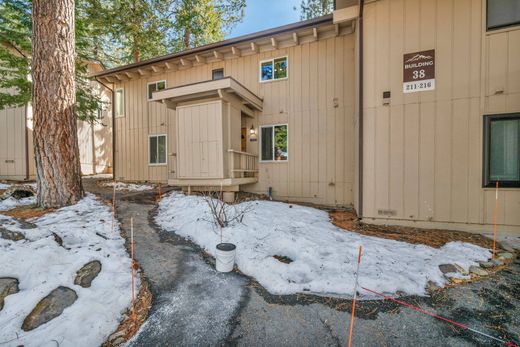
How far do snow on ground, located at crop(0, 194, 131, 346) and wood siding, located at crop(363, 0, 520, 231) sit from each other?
4.95 meters

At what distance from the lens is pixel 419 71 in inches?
192

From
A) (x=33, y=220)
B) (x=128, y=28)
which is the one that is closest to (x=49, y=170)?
(x=33, y=220)

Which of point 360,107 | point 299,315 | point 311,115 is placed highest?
point 311,115

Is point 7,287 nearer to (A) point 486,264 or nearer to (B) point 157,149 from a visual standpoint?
(A) point 486,264

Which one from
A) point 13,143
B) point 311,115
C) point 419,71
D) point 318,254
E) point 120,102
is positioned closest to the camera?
point 318,254

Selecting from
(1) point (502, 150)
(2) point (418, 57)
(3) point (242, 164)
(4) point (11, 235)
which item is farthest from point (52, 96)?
(1) point (502, 150)

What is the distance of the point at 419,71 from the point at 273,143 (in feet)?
14.8

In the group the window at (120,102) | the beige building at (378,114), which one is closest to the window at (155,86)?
the window at (120,102)

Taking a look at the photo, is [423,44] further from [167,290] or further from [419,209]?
[167,290]

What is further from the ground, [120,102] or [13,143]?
[120,102]

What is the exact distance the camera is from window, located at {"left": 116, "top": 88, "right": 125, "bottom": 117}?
10836mm

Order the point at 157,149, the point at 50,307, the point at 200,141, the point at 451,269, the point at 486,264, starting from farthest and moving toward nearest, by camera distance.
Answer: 1. the point at 157,149
2. the point at 200,141
3. the point at 486,264
4. the point at 451,269
5. the point at 50,307

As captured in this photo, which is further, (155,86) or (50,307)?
(155,86)

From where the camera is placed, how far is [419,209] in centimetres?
489
